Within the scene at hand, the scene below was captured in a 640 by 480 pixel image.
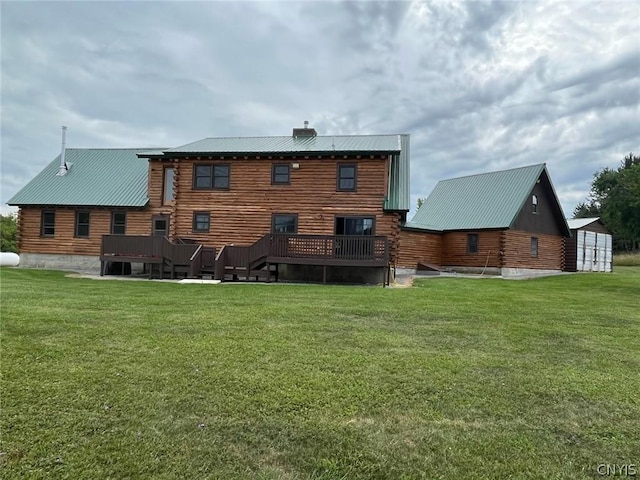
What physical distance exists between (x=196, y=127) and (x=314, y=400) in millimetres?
26870

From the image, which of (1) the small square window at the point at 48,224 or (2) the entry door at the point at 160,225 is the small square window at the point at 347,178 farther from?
(1) the small square window at the point at 48,224

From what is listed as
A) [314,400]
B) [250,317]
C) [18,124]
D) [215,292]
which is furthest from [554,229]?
[18,124]

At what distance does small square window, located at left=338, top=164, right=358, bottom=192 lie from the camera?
18469 millimetres

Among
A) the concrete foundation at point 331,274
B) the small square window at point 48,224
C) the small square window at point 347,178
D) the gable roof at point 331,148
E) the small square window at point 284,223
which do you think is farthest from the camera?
the small square window at point 48,224

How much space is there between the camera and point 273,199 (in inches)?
756

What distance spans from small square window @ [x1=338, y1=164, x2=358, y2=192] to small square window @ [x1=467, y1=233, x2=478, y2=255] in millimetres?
11108

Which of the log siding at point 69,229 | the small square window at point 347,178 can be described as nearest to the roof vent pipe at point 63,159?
the log siding at point 69,229

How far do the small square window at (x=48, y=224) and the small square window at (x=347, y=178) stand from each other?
15.2 meters

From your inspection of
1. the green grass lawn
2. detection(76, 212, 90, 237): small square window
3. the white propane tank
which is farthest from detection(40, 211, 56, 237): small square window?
the green grass lawn

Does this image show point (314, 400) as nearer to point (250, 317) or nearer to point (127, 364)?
point (127, 364)

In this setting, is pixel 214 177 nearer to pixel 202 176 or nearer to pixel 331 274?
pixel 202 176

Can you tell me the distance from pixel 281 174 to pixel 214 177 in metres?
3.31

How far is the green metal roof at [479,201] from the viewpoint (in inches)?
987

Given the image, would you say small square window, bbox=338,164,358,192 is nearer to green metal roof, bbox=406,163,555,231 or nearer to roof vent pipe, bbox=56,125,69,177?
green metal roof, bbox=406,163,555,231
